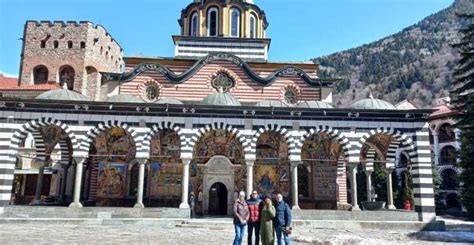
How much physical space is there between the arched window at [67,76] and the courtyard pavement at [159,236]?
25795 millimetres

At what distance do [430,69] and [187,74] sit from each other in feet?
342

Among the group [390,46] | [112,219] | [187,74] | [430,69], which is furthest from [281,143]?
[390,46]

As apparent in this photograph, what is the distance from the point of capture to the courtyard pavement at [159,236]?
10836mm

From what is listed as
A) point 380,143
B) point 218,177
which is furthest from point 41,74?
point 380,143

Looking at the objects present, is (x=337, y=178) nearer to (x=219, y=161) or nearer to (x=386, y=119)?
(x=386, y=119)

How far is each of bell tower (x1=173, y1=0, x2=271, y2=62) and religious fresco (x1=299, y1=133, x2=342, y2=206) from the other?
6710mm

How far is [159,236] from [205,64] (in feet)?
36.4

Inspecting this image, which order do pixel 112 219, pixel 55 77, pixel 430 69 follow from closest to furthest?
pixel 112 219 < pixel 55 77 < pixel 430 69

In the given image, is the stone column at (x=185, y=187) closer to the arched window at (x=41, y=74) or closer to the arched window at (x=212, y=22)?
the arched window at (x=212, y=22)

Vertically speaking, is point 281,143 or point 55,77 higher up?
point 55,77

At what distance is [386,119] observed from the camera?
16.8 m

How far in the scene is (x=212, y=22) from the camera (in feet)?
79.4

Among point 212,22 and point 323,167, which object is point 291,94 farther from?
point 212,22

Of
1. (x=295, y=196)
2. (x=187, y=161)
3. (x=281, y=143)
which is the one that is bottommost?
(x=295, y=196)
